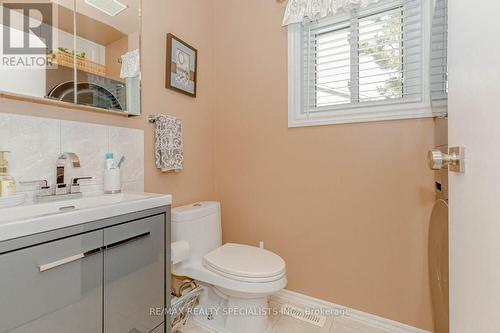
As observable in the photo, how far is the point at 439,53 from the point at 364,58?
1.30 ft

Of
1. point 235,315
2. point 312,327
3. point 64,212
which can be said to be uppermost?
point 64,212

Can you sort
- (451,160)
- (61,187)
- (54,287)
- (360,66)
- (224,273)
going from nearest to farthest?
1. (451,160)
2. (54,287)
3. (61,187)
4. (224,273)
5. (360,66)

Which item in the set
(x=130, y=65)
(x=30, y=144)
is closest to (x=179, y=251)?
(x=30, y=144)

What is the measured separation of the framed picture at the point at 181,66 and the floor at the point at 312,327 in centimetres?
155

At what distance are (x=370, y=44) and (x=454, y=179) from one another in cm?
126

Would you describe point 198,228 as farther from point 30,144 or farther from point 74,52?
point 74,52

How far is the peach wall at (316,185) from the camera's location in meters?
1.41

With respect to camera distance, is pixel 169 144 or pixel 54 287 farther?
pixel 169 144

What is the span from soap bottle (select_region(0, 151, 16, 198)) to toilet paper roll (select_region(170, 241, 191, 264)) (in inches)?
28.1

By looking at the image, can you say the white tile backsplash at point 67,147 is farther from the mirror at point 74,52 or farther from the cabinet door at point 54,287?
the cabinet door at point 54,287

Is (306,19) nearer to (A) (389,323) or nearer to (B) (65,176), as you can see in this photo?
(B) (65,176)

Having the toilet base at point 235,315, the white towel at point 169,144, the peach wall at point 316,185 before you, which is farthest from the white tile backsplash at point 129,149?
the toilet base at point 235,315

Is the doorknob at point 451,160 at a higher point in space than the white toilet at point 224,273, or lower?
higher

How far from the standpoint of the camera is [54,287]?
77cm
